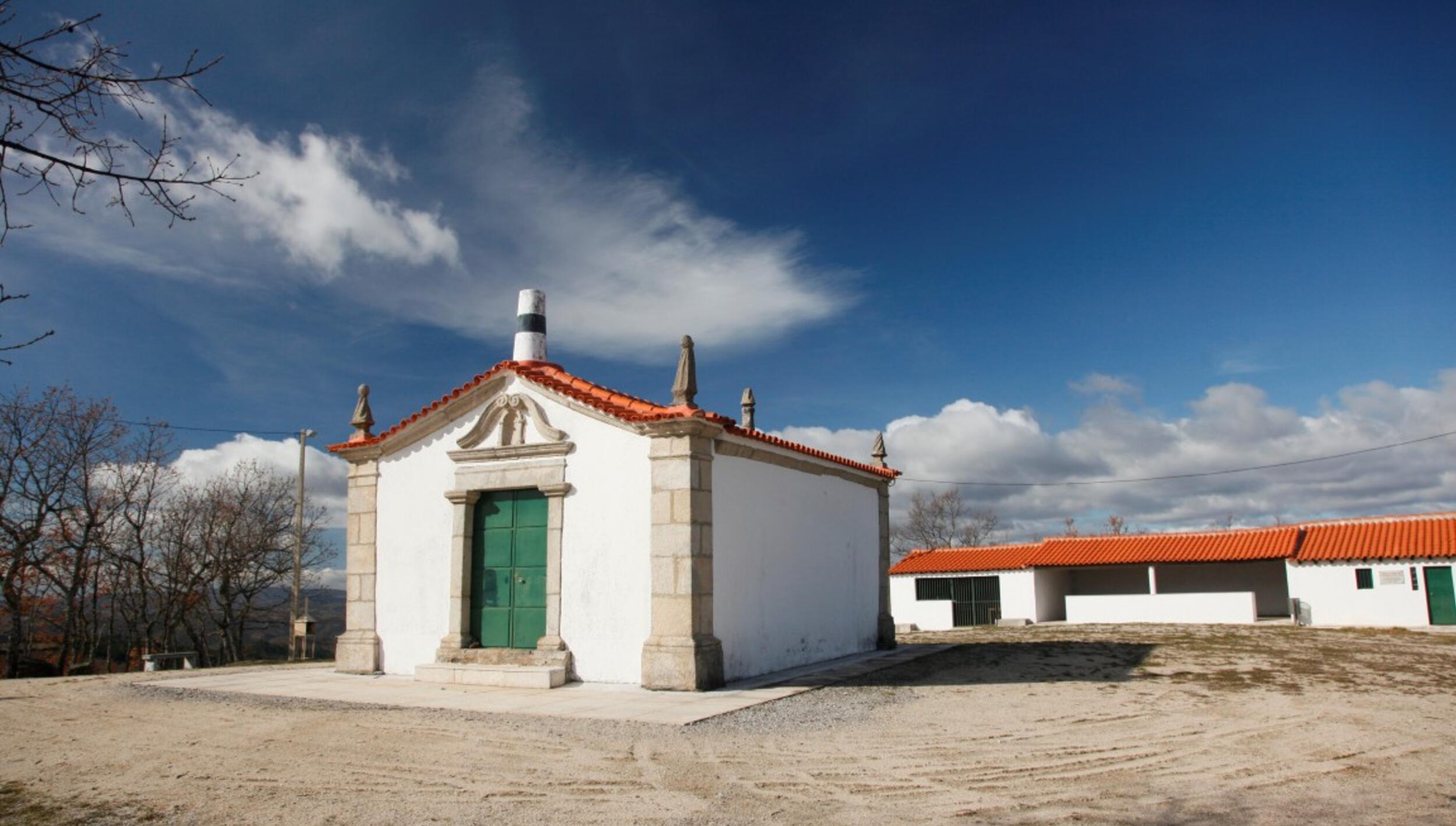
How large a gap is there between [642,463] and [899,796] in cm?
616

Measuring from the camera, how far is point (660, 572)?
35.7 ft

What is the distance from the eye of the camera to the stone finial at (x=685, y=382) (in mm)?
11320

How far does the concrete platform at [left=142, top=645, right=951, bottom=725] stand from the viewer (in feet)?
30.0

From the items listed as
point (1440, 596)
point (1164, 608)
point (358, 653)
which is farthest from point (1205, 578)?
point (358, 653)

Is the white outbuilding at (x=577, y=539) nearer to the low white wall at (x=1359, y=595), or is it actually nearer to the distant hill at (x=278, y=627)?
the distant hill at (x=278, y=627)

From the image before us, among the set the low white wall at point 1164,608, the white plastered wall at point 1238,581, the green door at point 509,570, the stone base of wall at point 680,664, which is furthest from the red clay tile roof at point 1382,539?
the green door at point 509,570

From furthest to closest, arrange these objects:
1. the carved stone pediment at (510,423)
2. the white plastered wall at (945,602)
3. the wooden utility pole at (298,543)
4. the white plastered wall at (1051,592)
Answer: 1. the white plastered wall at (1051,592)
2. the white plastered wall at (945,602)
3. the wooden utility pole at (298,543)
4. the carved stone pediment at (510,423)

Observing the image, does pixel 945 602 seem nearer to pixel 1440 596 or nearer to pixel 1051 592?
pixel 1051 592

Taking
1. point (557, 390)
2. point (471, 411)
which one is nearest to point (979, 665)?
point (557, 390)

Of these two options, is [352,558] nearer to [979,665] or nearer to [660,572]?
[660,572]

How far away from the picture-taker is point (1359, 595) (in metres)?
27.2

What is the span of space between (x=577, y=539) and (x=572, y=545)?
113 millimetres

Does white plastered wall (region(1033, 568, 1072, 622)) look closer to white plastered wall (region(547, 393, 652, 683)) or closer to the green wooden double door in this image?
the green wooden double door

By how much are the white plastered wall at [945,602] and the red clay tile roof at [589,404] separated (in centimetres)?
2165
